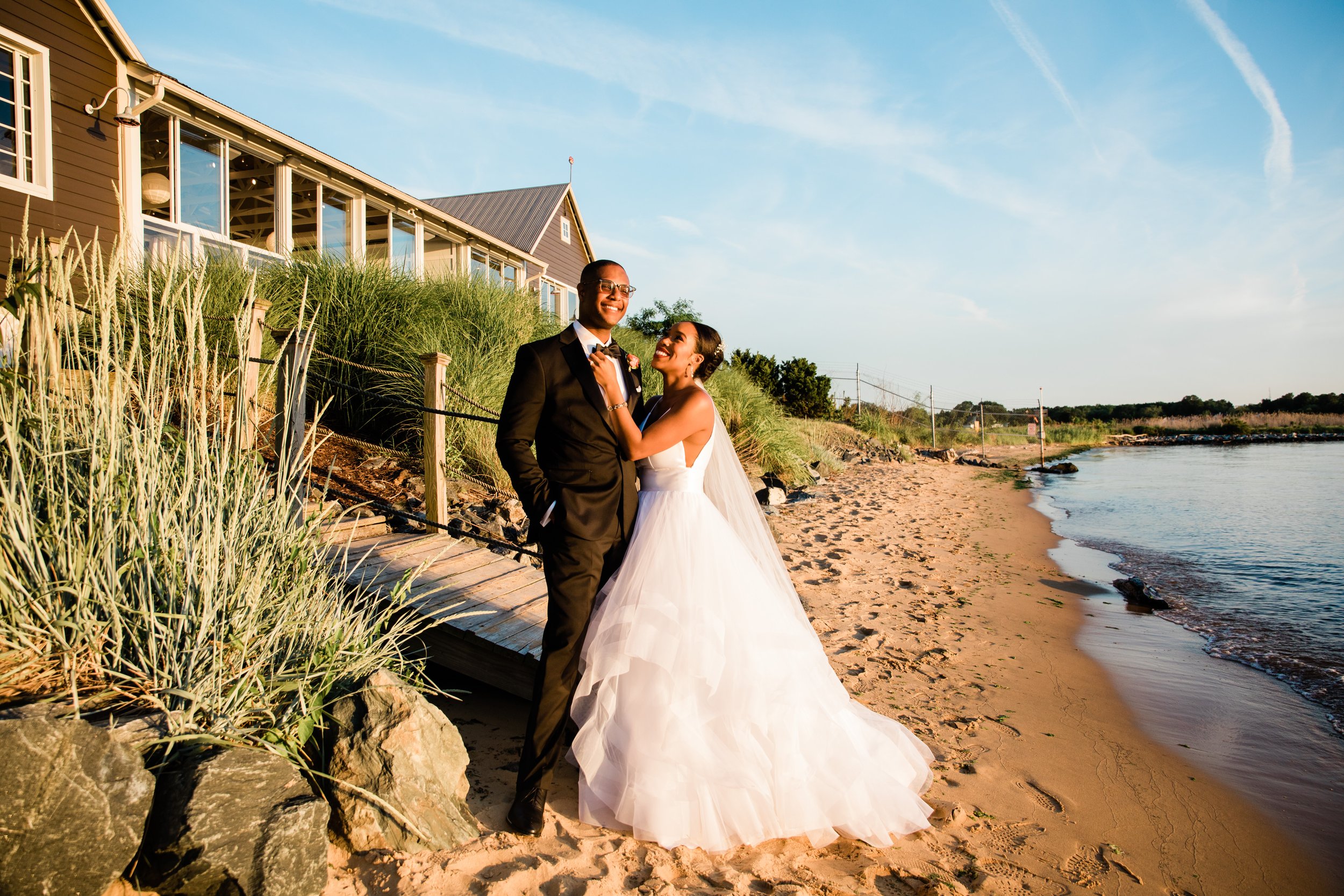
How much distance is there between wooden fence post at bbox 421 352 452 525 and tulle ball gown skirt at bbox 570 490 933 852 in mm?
3100

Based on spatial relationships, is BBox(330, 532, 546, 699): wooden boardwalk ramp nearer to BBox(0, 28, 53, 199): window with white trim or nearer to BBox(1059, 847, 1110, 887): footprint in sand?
BBox(1059, 847, 1110, 887): footprint in sand

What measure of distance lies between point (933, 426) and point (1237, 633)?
21058 mm

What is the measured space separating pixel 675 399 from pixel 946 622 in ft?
13.8

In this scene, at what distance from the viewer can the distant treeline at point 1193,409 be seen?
1999 inches

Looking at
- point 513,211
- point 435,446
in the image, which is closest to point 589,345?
point 435,446

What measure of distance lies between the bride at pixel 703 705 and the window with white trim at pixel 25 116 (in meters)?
10.4

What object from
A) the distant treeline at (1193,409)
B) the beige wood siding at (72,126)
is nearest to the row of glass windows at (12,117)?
the beige wood siding at (72,126)

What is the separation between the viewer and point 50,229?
Answer: 30.7 ft

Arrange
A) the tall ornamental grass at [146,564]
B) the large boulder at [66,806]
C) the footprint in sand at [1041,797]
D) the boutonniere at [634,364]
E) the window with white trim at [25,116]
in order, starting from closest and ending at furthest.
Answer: the large boulder at [66,806] → the tall ornamental grass at [146,564] → the boutonniere at [634,364] → the footprint in sand at [1041,797] → the window with white trim at [25,116]

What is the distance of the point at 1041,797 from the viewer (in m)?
3.43

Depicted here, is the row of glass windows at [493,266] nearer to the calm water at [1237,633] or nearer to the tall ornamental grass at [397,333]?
the tall ornamental grass at [397,333]

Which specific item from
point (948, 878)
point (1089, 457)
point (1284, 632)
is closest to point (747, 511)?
point (948, 878)

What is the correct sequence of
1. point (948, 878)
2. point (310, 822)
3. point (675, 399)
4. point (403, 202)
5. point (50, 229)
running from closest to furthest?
point (310, 822) → point (948, 878) → point (675, 399) → point (50, 229) → point (403, 202)

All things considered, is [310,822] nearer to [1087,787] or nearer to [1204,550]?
[1087,787]
